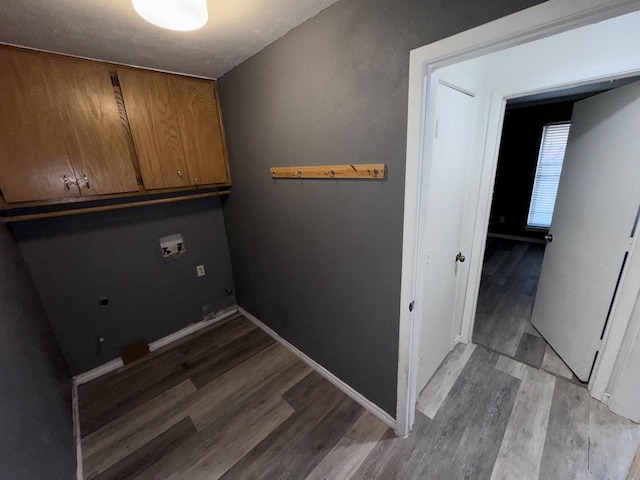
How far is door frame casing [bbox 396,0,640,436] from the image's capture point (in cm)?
74

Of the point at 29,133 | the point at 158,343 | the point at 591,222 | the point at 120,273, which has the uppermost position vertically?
the point at 29,133

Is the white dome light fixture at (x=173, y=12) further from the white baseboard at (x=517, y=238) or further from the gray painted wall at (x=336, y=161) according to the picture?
the white baseboard at (x=517, y=238)

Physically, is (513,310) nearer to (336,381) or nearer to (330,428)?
(336,381)

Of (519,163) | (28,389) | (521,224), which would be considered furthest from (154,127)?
(521,224)

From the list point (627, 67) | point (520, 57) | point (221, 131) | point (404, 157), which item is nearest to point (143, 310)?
point (221, 131)

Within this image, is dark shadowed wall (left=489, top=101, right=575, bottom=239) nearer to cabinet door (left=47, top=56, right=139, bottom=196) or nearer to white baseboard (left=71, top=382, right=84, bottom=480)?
cabinet door (left=47, top=56, right=139, bottom=196)

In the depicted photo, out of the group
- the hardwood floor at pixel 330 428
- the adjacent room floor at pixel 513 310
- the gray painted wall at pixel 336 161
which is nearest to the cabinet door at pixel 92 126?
the gray painted wall at pixel 336 161

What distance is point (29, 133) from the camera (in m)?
1.49

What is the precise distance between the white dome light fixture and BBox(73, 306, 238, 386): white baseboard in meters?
2.49

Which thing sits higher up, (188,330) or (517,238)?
(517,238)

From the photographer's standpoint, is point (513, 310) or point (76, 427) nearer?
point (76, 427)

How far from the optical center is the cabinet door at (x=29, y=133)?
55.7 inches

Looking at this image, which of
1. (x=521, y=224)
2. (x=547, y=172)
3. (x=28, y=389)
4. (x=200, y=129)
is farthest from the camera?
(x=521, y=224)

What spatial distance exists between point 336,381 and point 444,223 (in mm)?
1385
